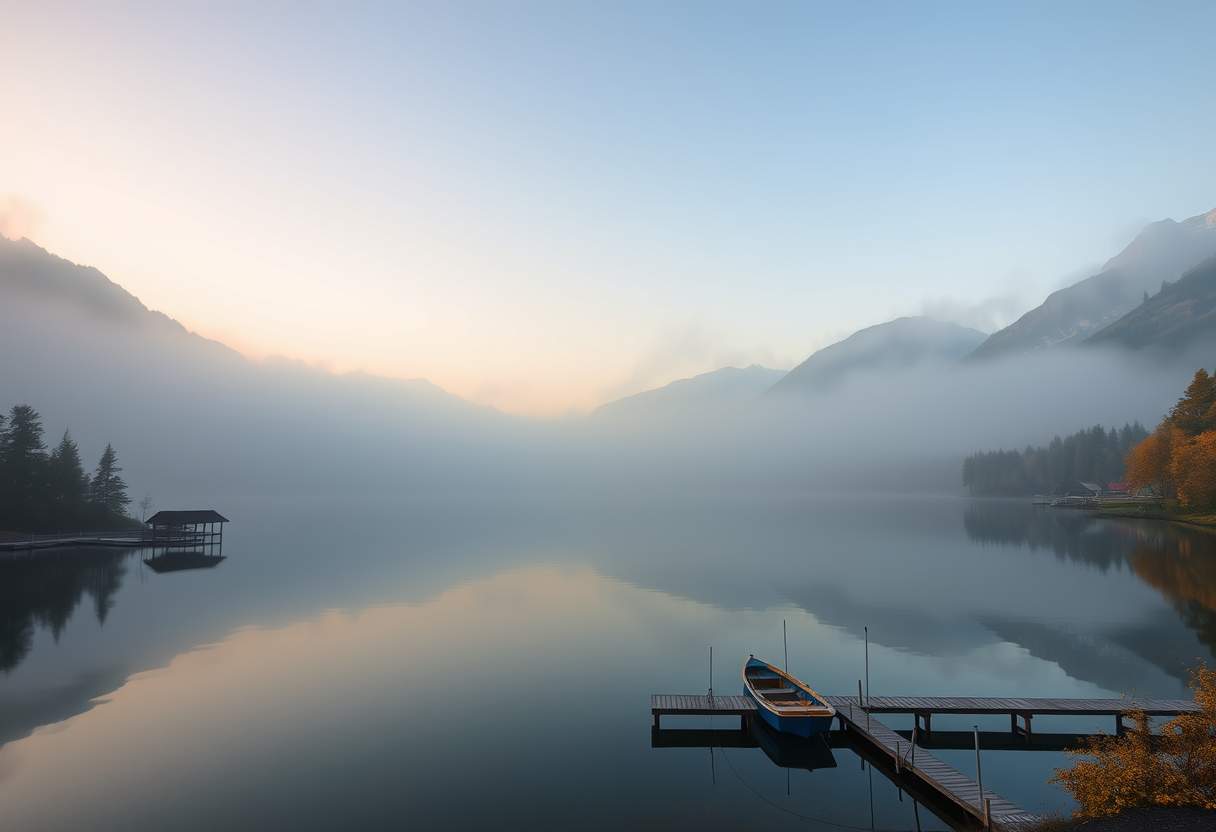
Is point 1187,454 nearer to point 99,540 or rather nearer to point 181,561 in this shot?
point 181,561

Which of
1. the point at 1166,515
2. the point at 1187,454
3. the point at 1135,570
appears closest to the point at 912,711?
the point at 1135,570

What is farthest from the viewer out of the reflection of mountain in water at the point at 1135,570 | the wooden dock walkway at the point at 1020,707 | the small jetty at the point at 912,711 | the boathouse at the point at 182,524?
the boathouse at the point at 182,524

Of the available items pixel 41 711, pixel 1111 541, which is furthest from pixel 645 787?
pixel 1111 541

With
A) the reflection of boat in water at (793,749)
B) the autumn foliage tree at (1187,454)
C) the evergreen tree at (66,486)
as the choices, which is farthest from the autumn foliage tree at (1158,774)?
the evergreen tree at (66,486)

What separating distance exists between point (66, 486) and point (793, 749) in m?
124

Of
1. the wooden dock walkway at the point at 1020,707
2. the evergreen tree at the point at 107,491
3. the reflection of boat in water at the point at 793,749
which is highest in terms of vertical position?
the evergreen tree at the point at 107,491

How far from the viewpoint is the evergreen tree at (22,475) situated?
314ft

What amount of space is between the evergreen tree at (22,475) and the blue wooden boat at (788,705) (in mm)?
113574

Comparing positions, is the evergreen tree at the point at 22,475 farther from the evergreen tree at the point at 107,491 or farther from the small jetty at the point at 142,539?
the evergreen tree at the point at 107,491

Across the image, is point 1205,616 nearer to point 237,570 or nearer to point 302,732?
point 302,732

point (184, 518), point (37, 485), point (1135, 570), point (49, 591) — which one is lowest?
point (1135, 570)

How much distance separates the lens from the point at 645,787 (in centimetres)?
2378

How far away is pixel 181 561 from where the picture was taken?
91375mm

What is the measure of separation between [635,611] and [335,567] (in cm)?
4832
